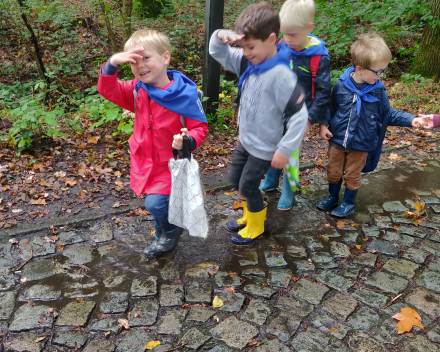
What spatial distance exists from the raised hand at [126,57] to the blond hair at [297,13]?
1.24m

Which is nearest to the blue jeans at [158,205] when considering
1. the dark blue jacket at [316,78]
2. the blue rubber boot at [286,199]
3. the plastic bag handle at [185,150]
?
the plastic bag handle at [185,150]

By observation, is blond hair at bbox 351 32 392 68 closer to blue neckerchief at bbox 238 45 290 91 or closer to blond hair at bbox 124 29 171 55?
blue neckerchief at bbox 238 45 290 91

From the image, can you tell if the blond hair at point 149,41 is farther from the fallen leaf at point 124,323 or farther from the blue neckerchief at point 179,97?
the fallen leaf at point 124,323

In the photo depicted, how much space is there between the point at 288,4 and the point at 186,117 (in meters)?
1.28

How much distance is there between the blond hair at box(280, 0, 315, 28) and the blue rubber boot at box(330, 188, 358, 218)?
1.72m

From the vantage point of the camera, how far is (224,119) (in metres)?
5.74

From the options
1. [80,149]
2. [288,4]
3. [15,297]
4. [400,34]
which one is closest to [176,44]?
[80,149]

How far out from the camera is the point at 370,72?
3.05 m

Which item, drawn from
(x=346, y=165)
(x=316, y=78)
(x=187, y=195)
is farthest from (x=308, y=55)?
(x=187, y=195)

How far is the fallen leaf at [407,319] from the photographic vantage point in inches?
90.9

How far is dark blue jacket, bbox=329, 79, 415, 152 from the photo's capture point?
3203 mm

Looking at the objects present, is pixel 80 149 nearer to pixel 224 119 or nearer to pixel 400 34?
pixel 224 119

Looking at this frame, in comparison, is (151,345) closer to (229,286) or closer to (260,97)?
(229,286)

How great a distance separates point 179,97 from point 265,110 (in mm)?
653
